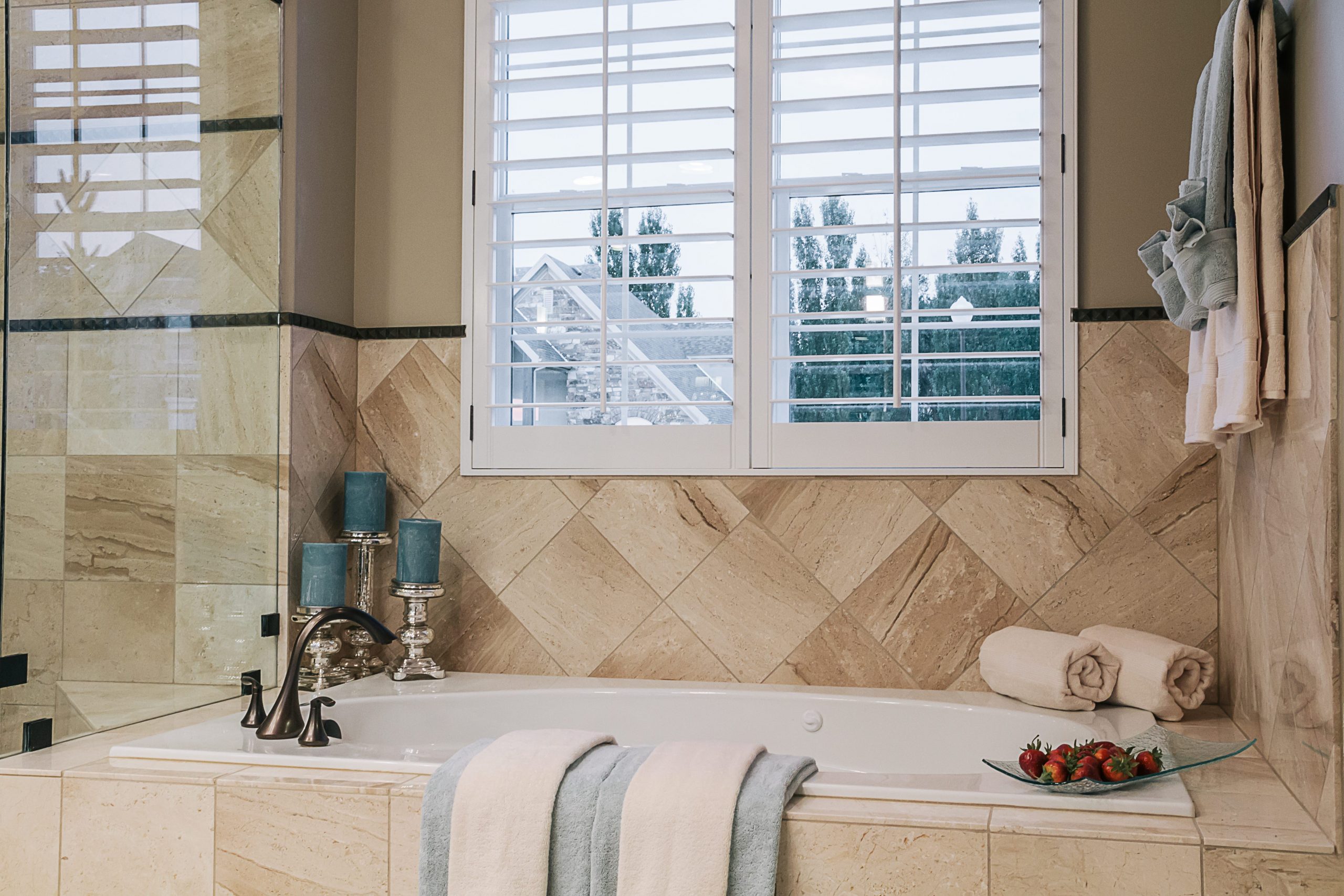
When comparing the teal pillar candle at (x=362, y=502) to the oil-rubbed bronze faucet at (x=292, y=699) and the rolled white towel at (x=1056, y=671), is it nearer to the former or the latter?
the oil-rubbed bronze faucet at (x=292, y=699)

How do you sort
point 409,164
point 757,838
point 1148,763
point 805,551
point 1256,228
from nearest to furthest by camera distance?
1. point 757,838
2. point 1148,763
3. point 1256,228
4. point 805,551
5. point 409,164

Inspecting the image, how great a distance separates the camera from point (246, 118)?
268 cm

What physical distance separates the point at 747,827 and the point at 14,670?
4.52 ft

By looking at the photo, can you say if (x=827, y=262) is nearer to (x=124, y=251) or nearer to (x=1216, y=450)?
(x=1216, y=450)

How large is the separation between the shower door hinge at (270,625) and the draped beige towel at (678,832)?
53.3 inches

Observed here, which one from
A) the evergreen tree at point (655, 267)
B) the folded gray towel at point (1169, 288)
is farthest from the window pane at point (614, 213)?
the folded gray towel at point (1169, 288)

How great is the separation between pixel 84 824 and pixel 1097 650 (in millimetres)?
1951

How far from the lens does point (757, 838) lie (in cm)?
161

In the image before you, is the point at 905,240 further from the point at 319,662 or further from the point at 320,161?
the point at 319,662

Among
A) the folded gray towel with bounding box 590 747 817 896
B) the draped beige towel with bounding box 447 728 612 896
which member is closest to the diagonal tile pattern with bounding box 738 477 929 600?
the folded gray towel with bounding box 590 747 817 896

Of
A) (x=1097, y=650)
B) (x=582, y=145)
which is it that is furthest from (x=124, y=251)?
(x=1097, y=650)

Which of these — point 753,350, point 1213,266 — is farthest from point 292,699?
point 1213,266

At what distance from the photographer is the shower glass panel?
81.5 inches

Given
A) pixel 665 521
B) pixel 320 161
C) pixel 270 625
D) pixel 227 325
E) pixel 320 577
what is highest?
pixel 320 161
